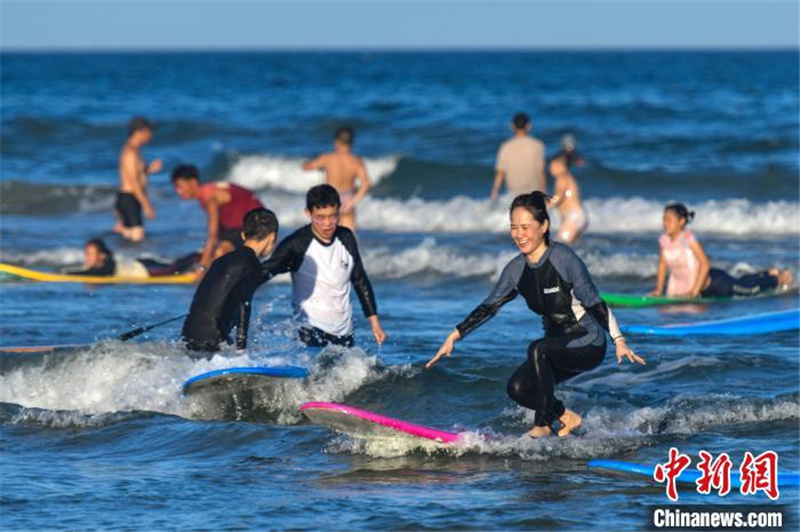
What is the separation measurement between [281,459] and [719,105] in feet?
109

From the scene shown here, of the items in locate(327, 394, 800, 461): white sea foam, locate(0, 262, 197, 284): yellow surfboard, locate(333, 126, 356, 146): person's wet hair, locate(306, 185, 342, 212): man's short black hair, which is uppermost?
locate(333, 126, 356, 146): person's wet hair

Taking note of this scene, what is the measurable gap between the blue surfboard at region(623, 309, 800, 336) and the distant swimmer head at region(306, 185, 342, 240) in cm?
393

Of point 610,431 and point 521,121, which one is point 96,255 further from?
point 610,431

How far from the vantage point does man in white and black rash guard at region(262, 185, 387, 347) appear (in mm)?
9010

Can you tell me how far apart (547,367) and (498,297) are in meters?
0.49

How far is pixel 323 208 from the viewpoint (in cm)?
884

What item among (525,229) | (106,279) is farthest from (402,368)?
(106,279)

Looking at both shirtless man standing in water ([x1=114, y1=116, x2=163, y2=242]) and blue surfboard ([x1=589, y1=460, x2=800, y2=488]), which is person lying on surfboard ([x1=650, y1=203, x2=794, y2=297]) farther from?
shirtless man standing in water ([x1=114, y1=116, x2=163, y2=242])

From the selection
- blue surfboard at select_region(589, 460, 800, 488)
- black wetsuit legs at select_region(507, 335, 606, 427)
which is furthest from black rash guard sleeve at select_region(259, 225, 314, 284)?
blue surfboard at select_region(589, 460, 800, 488)

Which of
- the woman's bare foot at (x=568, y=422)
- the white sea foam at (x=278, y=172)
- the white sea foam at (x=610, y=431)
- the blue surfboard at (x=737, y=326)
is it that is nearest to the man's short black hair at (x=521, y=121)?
the blue surfboard at (x=737, y=326)

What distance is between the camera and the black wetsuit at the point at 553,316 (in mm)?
7641

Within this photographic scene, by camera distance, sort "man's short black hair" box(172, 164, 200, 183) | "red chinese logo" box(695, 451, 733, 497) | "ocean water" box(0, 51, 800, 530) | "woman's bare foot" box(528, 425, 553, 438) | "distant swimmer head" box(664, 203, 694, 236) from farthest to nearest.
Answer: "distant swimmer head" box(664, 203, 694, 236)
"man's short black hair" box(172, 164, 200, 183)
"woman's bare foot" box(528, 425, 553, 438)
"red chinese logo" box(695, 451, 733, 497)
"ocean water" box(0, 51, 800, 530)

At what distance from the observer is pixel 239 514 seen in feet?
22.8

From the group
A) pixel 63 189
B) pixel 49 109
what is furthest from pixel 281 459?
pixel 49 109
